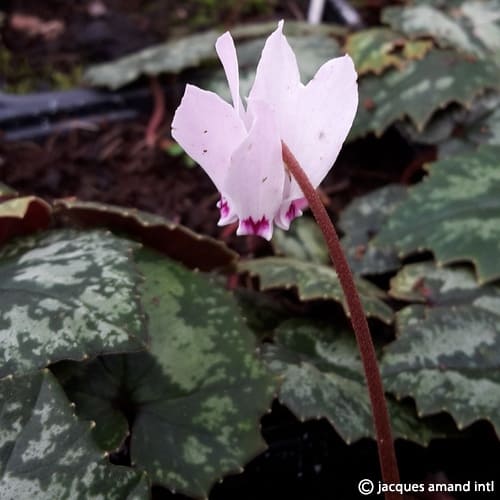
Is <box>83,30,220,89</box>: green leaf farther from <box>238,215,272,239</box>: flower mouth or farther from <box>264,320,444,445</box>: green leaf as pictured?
<box>238,215,272,239</box>: flower mouth

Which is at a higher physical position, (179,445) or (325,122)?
(325,122)

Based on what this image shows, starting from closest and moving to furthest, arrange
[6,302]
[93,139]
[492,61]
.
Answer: [6,302] → [492,61] → [93,139]

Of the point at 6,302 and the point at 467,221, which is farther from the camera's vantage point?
the point at 467,221

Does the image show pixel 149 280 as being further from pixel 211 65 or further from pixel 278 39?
pixel 211 65

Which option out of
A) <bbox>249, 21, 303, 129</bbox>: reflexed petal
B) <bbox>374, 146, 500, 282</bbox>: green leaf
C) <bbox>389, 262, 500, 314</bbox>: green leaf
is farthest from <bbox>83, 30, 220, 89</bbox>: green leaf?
<bbox>249, 21, 303, 129</bbox>: reflexed petal

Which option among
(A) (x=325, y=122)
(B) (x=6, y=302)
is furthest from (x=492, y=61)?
(B) (x=6, y=302)
